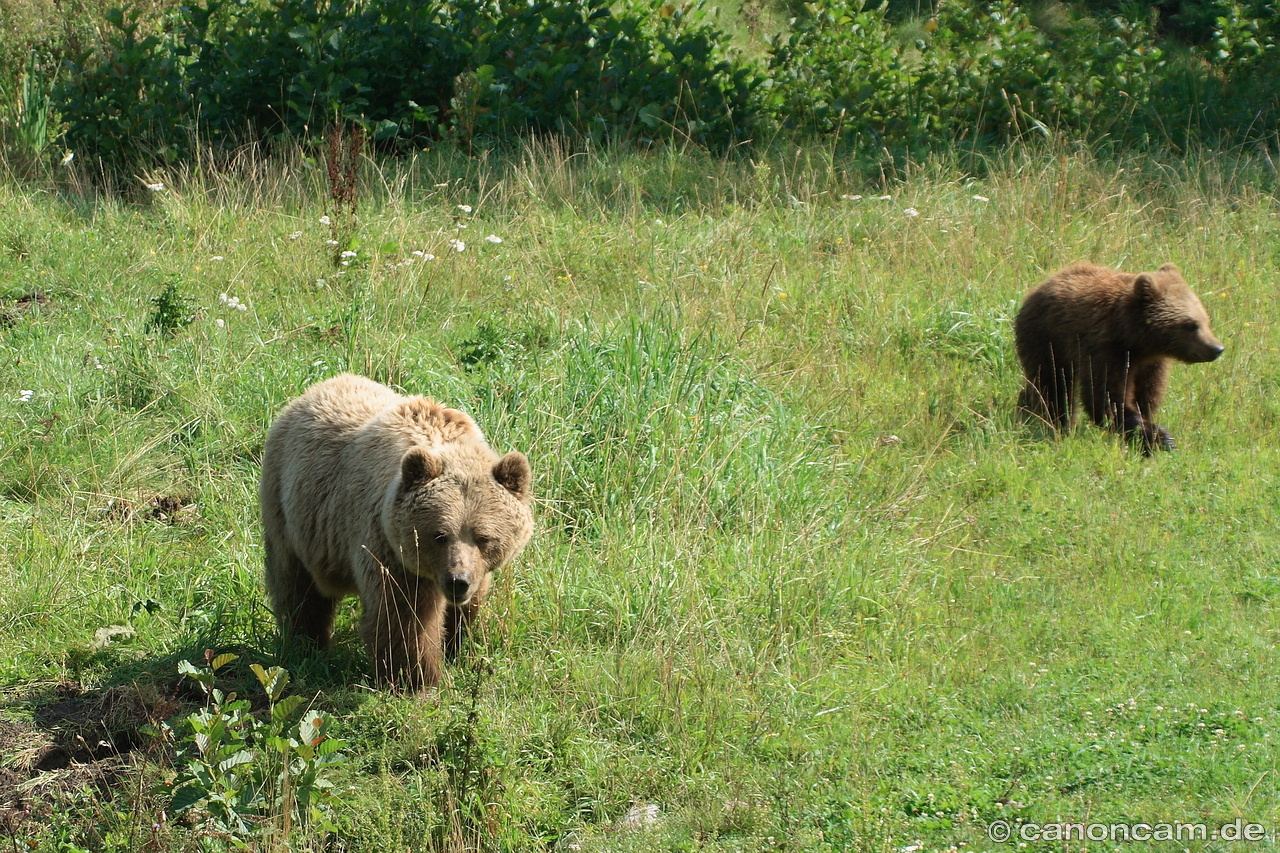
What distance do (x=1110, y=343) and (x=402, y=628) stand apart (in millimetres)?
5306

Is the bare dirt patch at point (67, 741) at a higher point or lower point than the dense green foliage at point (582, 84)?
lower

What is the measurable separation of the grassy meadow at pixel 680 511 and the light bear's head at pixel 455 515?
494 millimetres

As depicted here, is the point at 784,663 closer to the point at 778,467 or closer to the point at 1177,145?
the point at 778,467

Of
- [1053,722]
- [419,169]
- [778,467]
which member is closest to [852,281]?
[778,467]

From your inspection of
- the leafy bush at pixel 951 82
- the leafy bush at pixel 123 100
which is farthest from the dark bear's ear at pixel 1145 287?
the leafy bush at pixel 123 100

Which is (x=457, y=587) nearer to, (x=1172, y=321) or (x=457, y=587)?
(x=457, y=587)

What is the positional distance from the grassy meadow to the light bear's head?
494mm

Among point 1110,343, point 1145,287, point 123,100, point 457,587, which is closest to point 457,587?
point 457,587

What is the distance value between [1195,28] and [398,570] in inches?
637

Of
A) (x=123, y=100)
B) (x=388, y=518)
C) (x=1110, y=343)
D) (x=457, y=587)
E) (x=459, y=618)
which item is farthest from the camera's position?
(x=123, y=100)

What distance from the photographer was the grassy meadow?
13.7ft

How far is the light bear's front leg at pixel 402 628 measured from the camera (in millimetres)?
4453

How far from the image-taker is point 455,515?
4.30 m

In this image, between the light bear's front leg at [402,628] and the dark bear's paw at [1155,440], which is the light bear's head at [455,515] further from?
the dark bear's paw at [1155,440]
